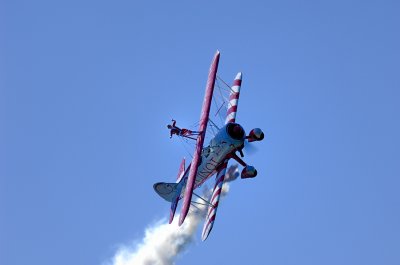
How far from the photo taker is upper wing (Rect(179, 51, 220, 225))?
172ft

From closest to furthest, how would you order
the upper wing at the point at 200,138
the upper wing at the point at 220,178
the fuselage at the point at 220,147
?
the upper wing at the point at 200,138
the upper wing at the point at 220,178
the fuselage at the point at 220,147

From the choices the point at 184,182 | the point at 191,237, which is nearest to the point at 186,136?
the point at 184,182

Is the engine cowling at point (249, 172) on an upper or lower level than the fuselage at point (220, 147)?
lower

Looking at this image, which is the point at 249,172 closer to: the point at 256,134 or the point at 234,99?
the point at 256,134

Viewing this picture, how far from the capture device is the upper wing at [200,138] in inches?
2069

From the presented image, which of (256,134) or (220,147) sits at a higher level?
(220,147)

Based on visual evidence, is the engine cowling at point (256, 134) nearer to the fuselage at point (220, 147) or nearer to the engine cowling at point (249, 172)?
the fuselage at point (220, 147)

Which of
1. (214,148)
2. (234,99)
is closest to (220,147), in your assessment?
(214,148)

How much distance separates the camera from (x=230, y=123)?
182ft

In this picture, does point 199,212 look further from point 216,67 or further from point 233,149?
point 216,67

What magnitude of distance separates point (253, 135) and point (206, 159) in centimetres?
431

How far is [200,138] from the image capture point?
55.2 m

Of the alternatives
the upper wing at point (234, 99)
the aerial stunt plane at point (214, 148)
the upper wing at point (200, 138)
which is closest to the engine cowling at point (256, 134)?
the aerial stunt plane at point (214, 148)

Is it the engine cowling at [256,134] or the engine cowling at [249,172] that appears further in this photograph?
the engine cowling at [249,172]
